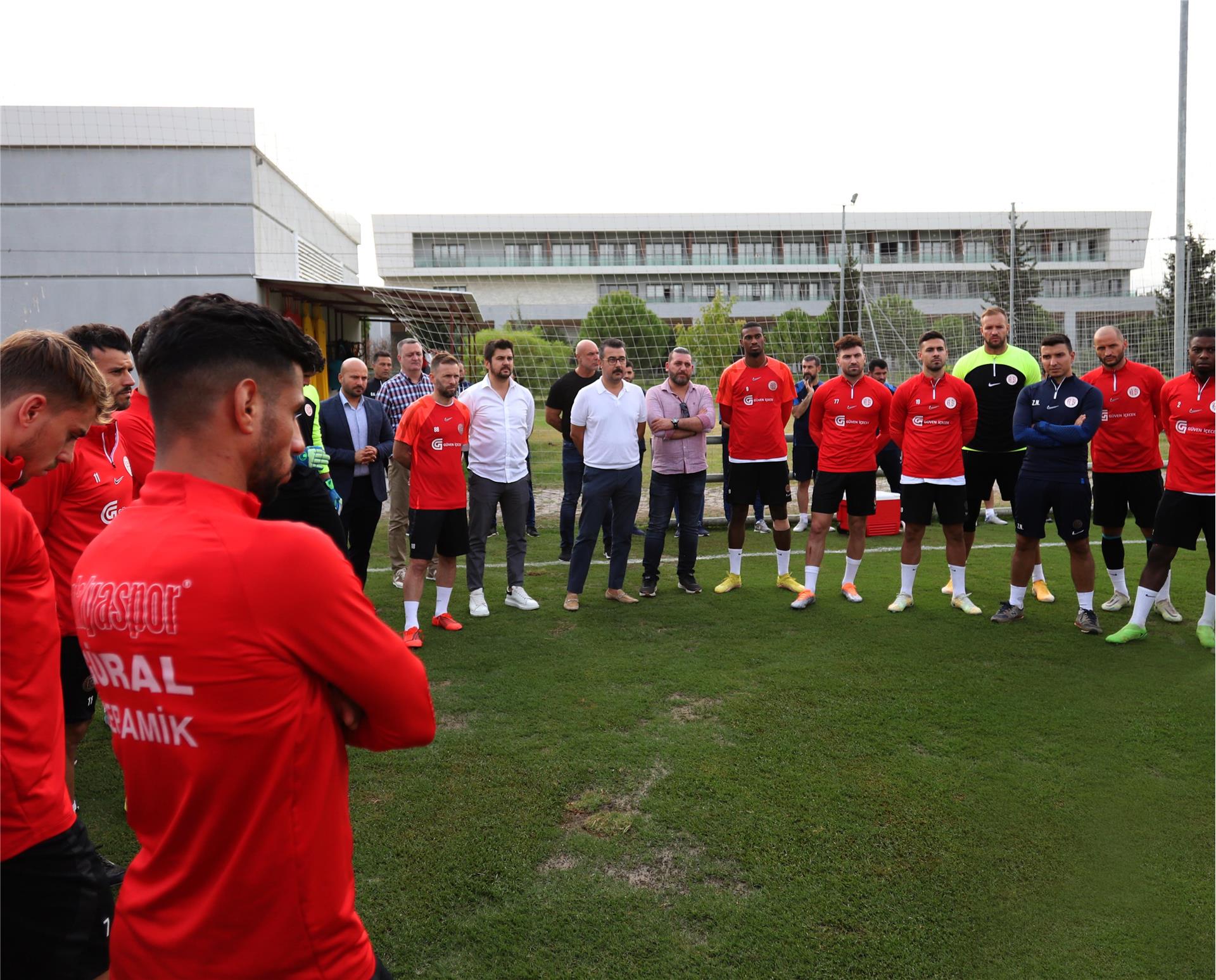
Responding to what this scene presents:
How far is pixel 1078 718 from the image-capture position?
4.52m

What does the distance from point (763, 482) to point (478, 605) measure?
9.08 feet

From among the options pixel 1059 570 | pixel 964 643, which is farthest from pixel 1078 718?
pixel 1059 570

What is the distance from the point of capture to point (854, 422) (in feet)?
23.1

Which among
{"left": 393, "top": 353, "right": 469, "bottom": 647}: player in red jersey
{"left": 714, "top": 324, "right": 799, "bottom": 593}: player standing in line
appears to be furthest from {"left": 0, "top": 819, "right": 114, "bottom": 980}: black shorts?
{"left": 714, "top": 324, "right": 799, "bottom": 593}: player standing in line

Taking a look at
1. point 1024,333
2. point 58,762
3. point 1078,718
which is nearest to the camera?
point 58,762

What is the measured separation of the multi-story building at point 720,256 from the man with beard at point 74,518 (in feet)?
105

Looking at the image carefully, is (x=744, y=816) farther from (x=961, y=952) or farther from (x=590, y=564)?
(x=590, y=564)

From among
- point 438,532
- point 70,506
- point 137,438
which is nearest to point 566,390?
point 438,532

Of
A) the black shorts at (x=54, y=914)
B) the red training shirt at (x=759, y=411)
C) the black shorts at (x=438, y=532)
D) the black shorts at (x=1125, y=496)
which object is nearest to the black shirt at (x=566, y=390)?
the red training shirt at (x=759, y=411)

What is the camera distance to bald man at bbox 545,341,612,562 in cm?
838

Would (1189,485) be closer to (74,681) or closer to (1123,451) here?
(1123,451)

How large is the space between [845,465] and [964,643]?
5.99ft

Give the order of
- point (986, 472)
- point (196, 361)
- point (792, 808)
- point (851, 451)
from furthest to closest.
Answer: point (986, 472)
point (851, 451)
point (792, 808)
point (196, 361)

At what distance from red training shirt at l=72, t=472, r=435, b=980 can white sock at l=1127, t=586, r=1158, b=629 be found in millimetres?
6079
